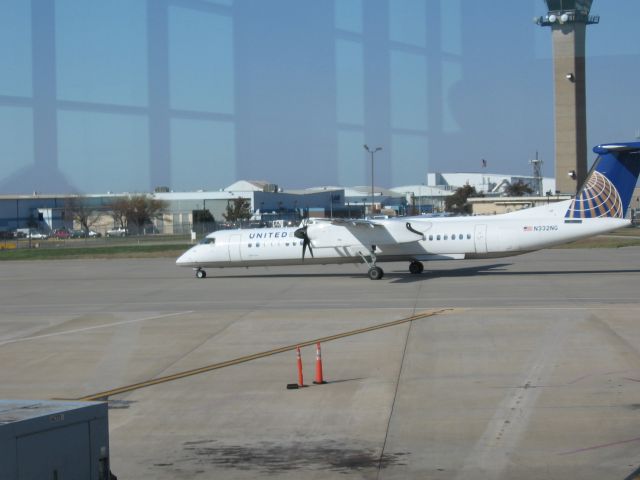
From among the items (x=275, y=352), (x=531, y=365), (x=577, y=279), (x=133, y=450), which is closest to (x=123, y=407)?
(x=133, y=450)

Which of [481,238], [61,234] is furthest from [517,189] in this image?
[481,238]

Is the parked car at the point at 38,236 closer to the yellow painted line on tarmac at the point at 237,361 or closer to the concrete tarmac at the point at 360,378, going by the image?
the concrete tarmac at the point at 360,378

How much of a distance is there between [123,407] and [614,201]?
890 inches

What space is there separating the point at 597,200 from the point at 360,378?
62.7 feet

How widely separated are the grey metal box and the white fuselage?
25.7m

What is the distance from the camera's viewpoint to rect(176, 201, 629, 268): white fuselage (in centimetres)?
2995

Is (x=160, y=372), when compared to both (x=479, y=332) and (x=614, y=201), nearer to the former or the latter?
(x=479, y=332)

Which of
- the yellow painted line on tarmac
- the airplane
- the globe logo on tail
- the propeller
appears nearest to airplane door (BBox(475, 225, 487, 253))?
the airplane

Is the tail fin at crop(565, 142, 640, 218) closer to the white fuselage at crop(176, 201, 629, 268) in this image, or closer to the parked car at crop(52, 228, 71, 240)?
the white fuselage at crop(176, 201, 629, 268)

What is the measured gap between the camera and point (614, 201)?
95.5ft

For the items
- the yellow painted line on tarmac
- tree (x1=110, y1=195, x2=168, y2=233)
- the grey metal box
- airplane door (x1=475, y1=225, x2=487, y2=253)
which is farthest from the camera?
tree (x1=110, y1=195, x2=168, y2=233)

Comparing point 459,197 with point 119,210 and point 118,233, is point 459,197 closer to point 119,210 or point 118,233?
point 118,233

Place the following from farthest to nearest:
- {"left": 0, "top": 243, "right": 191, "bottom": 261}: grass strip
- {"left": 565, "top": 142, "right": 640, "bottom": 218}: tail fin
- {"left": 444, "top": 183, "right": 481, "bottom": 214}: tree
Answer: {"left": 444, "top": 183, "right": 481, "bottom": 214}: tree → {"left": 0, "top": 243, "right": 191, "bottom": 261}: grass strip → {"left": 565, "top": 142, "right": 640, "bottom": 218}: tail fin

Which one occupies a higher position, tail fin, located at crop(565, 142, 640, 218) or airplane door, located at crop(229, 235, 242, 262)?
tail fin, located at crop(565, 142, 640, 218)
